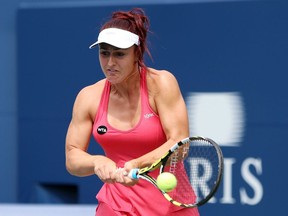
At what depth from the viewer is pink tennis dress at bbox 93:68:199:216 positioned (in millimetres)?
3254

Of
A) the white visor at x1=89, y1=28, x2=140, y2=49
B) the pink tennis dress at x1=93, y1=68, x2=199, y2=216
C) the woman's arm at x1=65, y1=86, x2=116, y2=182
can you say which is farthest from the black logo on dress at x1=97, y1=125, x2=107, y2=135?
the white visor at x1=89, y1=28, x2=140, y2=49

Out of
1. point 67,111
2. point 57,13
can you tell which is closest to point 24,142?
point 67,111

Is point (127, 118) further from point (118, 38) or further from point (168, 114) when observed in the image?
point (118, 38)

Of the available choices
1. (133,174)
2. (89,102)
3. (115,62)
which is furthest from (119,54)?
(133,174)

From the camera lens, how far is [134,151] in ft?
10.8

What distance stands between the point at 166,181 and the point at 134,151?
25cm

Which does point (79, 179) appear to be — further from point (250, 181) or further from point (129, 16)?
point (129, 16)

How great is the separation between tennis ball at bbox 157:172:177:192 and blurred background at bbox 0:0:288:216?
6.35 feet

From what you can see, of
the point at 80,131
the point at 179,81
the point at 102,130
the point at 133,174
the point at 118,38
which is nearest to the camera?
the point at 133,174

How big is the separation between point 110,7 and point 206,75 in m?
0.80

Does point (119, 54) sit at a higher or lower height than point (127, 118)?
higher

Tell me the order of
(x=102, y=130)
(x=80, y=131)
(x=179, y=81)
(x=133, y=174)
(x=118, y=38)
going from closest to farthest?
1. (x=133, y=174)
2. (x=118, y=38)
3. (x=102, y=130)
4. (x=80, y=131)
5. (x=179, y=81)

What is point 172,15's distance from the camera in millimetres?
5270

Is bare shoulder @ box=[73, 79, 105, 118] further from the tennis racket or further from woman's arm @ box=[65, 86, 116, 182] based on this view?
the tennis racket
